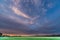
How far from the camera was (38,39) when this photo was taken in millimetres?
28312

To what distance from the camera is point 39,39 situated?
28.8 metres

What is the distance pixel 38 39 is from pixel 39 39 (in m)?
0.51
